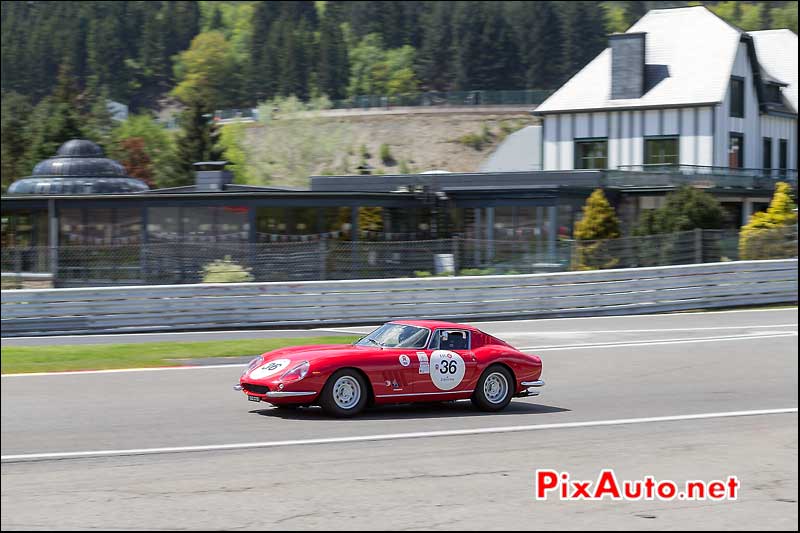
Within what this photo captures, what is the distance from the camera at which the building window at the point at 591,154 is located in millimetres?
50812

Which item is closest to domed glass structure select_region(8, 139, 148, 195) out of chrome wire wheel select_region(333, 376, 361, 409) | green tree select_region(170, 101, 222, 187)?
chrome wire wheel select_region(333, 376, 361, 409)

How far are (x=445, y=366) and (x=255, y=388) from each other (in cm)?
234

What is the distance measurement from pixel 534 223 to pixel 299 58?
134370 mm

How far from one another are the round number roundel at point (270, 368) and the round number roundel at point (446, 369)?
1.82 m

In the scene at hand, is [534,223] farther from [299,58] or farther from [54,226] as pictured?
[299,58]

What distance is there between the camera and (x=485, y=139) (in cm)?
10106

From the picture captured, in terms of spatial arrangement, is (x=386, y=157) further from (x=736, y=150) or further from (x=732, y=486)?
(x=732, y=486)

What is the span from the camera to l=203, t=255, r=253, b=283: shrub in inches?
1069

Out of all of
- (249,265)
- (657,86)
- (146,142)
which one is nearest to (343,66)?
(146,142)

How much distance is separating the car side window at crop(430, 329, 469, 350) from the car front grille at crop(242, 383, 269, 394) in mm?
2160

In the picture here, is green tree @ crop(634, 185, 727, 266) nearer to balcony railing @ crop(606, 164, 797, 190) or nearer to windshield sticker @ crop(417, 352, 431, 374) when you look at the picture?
balcony railing @ crop(606, 164, 797, 190)

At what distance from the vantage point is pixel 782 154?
54812mm

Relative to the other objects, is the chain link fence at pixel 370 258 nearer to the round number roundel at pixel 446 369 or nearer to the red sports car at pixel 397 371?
the red sports car at pixel 397 371

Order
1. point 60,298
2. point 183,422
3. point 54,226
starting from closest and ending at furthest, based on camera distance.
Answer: point 183,422
point 60,298
point 54,226
